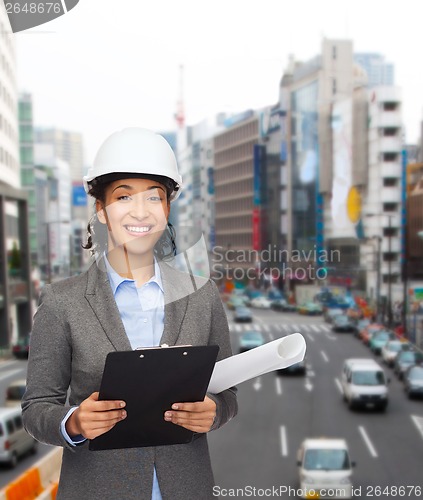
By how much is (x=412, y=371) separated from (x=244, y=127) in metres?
1.27

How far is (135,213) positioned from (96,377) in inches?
10.8

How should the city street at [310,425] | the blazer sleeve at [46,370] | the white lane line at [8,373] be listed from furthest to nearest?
1. the white lane line at [8,373]
2. the city street at [310,425]
3. the blazer sleeve at [46,370]

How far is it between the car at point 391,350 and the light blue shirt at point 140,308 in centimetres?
199

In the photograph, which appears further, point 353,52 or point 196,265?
point 353,52

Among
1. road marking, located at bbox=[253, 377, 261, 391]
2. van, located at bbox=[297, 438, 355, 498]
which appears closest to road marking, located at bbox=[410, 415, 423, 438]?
van, located at bbox=[297, 438, 355, 498]

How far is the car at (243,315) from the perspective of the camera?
278 cm

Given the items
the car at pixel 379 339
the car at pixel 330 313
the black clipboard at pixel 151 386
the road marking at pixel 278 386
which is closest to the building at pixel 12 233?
the road marking at pixel 278 386

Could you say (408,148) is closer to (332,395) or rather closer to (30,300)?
(332,395)

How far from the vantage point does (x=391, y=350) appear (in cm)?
287

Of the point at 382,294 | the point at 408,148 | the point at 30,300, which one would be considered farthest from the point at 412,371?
the point at 30,300

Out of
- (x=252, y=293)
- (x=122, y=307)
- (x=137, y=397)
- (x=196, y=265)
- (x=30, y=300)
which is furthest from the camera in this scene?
(x=30, y=300)

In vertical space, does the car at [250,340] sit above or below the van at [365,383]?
above

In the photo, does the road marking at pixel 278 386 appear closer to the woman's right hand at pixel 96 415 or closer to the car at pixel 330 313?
the car at pixel 330 313

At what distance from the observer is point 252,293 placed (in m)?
2.66
